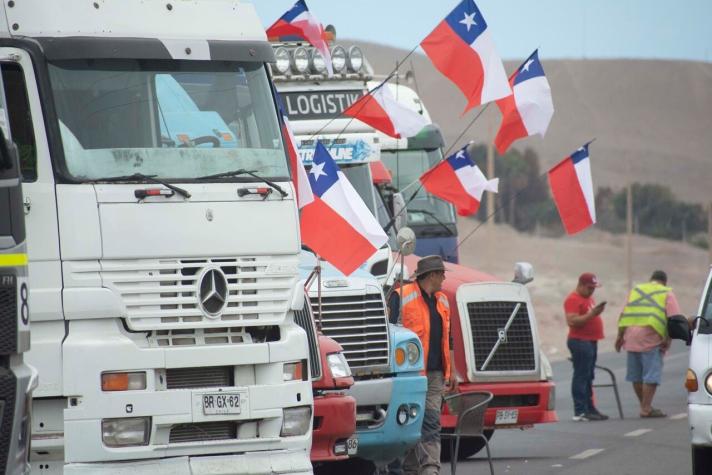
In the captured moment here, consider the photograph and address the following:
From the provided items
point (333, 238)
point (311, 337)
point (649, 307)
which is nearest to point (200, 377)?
point (311, 337)

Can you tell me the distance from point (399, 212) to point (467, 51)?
195cm

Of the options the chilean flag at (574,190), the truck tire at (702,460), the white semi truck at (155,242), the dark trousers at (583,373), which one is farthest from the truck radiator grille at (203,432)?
the dark trousers at (583,373)

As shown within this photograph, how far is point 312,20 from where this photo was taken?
17172 mm

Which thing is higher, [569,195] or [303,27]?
[303,27]

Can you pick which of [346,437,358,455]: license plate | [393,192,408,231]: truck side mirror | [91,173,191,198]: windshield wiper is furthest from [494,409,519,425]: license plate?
[91,173,191,198]: windshield wiper

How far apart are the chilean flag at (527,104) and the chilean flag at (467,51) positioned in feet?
3.22

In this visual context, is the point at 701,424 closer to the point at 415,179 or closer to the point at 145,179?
the point at 145,179

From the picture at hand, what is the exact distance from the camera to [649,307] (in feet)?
75.2

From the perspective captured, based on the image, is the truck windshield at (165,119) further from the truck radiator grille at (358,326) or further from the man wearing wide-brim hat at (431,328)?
the man wearing wide-brim hat at (431,328)

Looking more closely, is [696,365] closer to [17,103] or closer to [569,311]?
[17,103]

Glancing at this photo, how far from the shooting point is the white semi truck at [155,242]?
10.5 meters

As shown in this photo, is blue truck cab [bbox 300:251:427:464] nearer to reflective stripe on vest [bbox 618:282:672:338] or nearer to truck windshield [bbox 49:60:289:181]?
truck windshield [bbox 49:60:289:181]

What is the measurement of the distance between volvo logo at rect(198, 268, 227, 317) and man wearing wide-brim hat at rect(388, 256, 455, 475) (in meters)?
3.96

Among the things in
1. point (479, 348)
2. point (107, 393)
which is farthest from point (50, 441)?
point (479, 348)
